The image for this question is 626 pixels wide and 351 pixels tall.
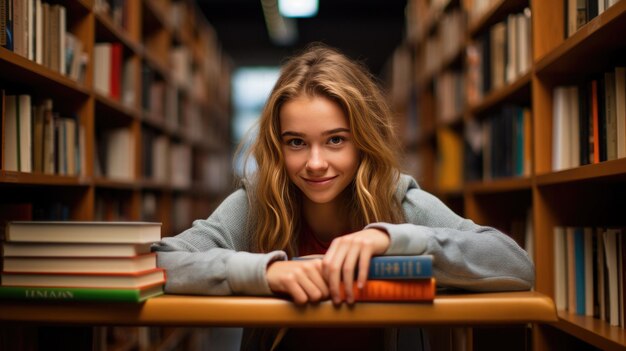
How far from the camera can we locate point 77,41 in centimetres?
190

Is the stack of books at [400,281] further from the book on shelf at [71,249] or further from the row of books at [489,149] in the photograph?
→ the row of books at [489,149]

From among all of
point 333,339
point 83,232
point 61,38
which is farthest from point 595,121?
point 61,38

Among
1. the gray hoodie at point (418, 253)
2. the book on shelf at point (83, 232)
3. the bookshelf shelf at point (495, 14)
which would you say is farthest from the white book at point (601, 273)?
the book on shelf at point (83, 232)

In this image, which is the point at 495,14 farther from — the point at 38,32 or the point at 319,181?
the point at 38,32

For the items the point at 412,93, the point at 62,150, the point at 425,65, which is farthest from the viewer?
the point at 412,93

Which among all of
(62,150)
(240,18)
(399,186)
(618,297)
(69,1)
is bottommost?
(618,297)

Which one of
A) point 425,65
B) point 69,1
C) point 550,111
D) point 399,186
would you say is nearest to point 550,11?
point 550,111

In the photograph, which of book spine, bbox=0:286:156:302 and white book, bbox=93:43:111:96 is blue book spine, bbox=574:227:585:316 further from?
white book, bbox=93:43:111:96

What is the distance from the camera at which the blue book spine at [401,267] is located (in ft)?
2.52

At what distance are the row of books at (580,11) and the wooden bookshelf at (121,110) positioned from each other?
1.42m

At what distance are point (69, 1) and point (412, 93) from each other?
3108 millimetres

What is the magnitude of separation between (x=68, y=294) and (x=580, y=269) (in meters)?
1.24

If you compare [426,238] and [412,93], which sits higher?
[412,93]

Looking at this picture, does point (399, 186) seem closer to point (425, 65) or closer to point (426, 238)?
point (426, 238)
